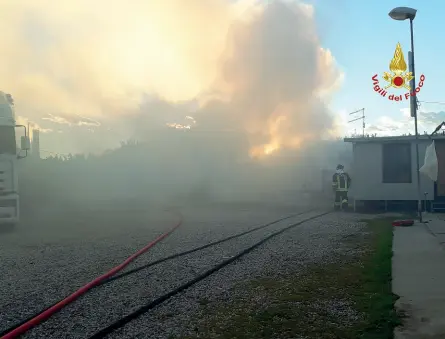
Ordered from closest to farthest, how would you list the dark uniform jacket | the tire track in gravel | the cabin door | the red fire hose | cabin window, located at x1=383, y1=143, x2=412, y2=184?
the red fire hose → the tire track in gravel → the cabin door → cabin window, located at x1=383, y1=143, x2=412, y2=184 → the dark uniform jacket

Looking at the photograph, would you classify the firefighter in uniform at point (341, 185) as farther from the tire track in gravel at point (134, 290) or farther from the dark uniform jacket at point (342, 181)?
the tire track in gravel at point (134, 290)

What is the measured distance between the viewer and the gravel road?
5512mm

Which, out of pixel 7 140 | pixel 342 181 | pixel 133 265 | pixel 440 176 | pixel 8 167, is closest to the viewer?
pixel 133 265

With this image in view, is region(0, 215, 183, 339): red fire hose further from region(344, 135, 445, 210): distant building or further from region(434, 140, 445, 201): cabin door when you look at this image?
region(434, 140, 445, 201): cabin door

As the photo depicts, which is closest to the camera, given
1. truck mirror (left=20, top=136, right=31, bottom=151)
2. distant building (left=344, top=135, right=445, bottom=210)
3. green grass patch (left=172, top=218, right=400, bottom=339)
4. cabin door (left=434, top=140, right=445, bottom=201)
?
green grass patch (left=172, top=218, right=400, bottom=339)

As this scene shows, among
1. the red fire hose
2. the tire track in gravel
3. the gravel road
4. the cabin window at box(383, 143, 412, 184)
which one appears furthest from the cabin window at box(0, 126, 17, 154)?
the cabin window at box(383, 143, 412, 184)

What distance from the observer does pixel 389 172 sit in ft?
65.1

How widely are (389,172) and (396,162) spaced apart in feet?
1.69

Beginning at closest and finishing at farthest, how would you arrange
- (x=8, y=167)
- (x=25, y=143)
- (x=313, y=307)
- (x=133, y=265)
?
1. (x=313, y=307)
2. (x=133, y=265)
3. (x=8, y=167)
4. (x=25, y=143)

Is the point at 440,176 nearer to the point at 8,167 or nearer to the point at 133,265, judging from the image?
the point at 133,265

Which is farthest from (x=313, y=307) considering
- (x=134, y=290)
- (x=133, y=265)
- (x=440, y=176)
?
(x=440, y=176)

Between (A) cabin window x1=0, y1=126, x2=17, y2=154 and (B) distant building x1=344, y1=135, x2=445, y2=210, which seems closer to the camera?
(A) cabin window x1=0, y1=126, x2=17, y2=154

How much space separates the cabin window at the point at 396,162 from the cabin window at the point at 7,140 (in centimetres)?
1468

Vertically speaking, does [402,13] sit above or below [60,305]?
above
